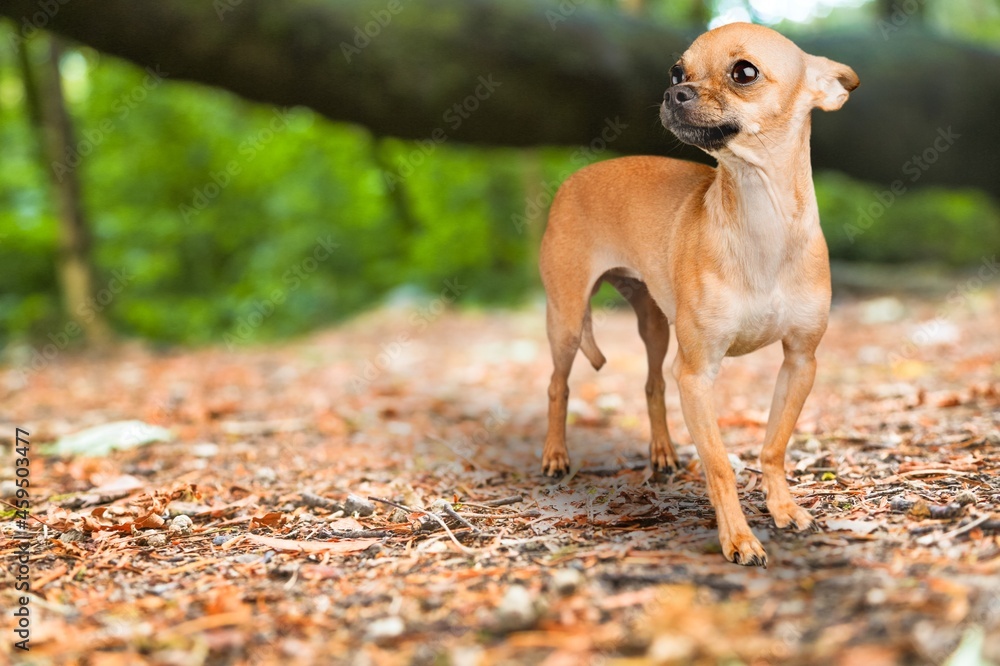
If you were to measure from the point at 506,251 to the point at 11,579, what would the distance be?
12756mm

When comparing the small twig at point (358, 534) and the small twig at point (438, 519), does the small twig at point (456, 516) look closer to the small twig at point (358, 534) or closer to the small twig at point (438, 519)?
the small twig at point (438, 519)

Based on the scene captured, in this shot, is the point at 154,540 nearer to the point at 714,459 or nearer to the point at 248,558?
the point at 248,558

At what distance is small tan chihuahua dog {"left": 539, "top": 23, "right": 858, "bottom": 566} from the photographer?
118 inches

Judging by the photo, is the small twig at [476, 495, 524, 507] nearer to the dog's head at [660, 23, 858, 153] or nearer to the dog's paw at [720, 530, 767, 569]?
the dog's paw at [720, 530, 767, 569]

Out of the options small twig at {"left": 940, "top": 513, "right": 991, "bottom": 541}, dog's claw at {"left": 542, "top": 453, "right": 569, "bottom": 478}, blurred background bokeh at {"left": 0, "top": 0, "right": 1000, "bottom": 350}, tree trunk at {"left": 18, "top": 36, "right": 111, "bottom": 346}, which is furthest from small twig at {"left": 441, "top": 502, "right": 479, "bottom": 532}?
blurred background bokeh at {"left": 0, "top": 0, "right": 1000, "bottom": 350}

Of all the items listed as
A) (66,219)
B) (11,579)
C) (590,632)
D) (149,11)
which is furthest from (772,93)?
(66,219)

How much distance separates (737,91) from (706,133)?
0.18 meters

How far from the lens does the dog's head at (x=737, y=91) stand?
2.97 m

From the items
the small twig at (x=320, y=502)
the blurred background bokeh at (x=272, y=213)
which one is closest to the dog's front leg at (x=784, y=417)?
the small twig at (x=320, y=502)

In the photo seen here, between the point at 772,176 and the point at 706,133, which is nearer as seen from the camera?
the point at 706,133

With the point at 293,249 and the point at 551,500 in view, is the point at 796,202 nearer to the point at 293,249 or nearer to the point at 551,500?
the point at 551,500

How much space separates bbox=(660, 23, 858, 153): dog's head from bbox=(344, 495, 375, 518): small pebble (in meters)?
1.93

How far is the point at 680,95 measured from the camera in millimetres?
2971

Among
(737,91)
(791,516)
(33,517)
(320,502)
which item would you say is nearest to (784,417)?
(791,516)
